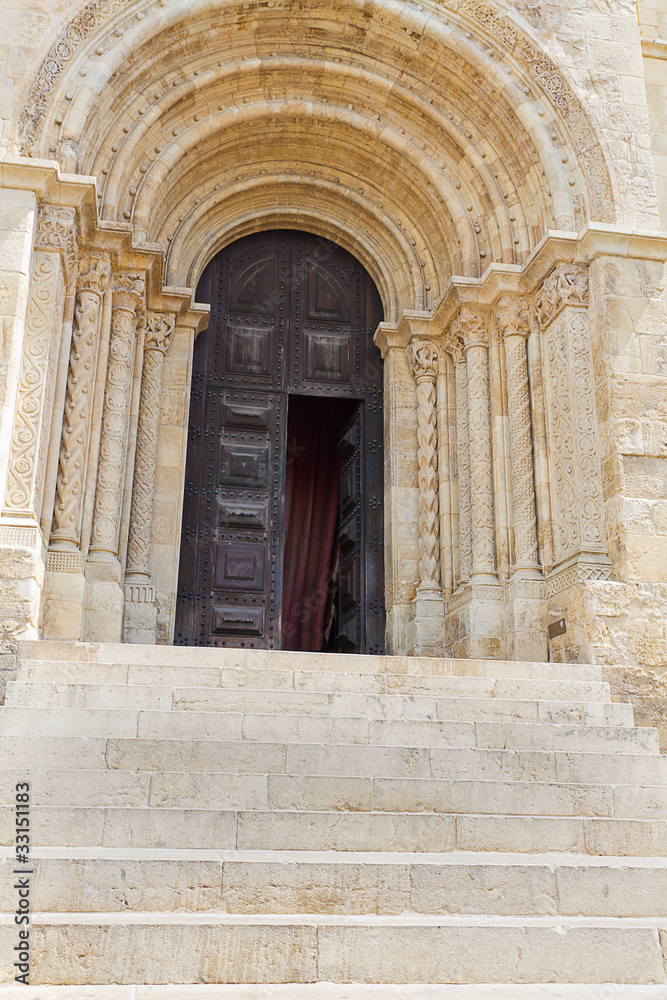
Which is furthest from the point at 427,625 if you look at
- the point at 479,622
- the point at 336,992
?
the point at 336,992

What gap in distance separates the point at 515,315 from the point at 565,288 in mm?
696

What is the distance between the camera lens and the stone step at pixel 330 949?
3.57 meters

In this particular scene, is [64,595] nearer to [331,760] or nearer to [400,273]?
[331,760]

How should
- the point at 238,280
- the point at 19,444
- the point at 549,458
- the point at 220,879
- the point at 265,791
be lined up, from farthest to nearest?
the point at 238,280
the point at 549,458
the point at 19,444
the point at 265,791
the point at 220,879

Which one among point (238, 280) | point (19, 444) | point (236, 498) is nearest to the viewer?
point (19, 444)

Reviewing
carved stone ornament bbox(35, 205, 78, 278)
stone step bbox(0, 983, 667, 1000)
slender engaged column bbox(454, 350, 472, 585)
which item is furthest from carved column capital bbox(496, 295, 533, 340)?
stone step bbox(0, 983, 667, 1000)

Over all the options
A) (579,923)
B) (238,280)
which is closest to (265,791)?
(579,923)

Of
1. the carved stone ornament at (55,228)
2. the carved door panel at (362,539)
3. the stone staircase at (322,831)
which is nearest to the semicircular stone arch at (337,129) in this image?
the carved stone ornament at (55,228)

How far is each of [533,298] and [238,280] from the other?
3.24 meters

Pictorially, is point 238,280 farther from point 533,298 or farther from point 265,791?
point 265,791

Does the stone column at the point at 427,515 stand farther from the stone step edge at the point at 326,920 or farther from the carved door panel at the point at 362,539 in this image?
the stone step edge at the point at 326,920

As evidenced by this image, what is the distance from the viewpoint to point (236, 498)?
946 centimetres

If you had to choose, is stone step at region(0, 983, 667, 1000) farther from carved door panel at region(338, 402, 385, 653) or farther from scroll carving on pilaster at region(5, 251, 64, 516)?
carved door panel at region(338, 402, 385, 653)

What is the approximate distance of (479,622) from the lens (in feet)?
27.2
